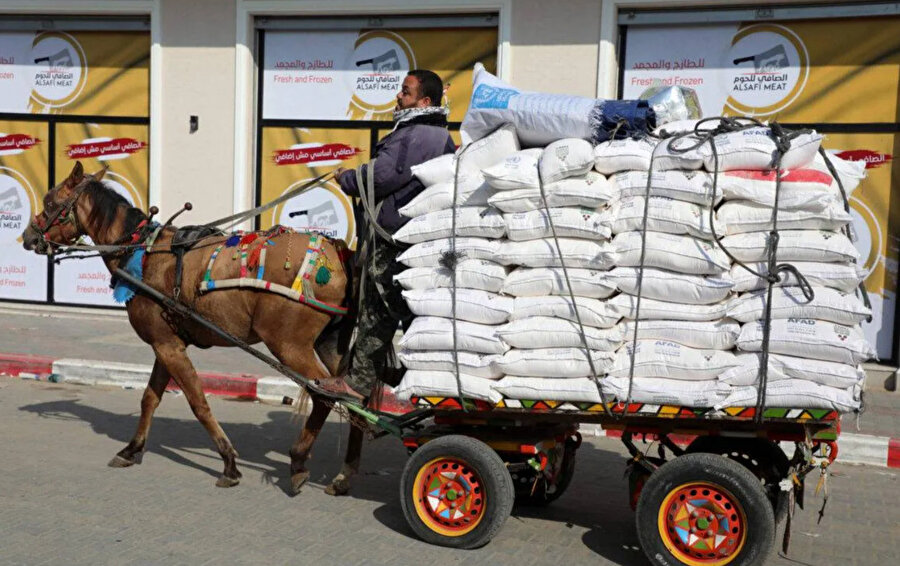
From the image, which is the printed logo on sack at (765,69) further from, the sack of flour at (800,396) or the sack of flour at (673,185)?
the sack of flour at (800,396)

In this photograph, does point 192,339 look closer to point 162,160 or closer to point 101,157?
point 162,160

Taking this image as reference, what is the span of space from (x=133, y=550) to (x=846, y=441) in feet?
18.1

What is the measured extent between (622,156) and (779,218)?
0.81 meters

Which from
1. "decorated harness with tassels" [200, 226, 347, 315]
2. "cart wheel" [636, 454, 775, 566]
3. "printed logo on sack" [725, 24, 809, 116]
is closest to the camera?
"cart wheel" [636, 454, 775, 566]

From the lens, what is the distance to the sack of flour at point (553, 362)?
464 cm

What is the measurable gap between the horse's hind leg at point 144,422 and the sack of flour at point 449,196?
2471 millimetres

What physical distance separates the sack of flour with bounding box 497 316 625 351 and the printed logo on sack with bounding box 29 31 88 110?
34.3ft

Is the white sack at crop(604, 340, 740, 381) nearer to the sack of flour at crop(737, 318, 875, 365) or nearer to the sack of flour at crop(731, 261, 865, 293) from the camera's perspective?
the sack of flour at crop(737, 318, 875, 365)

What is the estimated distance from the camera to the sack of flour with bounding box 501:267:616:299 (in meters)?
4.69

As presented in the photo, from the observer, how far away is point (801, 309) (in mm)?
4383

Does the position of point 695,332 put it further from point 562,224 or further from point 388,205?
point 388,205

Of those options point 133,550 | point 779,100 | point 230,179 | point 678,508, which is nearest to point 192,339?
point 133,550

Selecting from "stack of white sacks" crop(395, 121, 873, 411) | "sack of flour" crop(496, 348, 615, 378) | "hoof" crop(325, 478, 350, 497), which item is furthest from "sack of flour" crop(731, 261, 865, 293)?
"hoof" crop(325, 478, 350, 497)

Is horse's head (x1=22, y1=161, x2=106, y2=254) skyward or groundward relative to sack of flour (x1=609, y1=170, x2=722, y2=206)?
groundward
